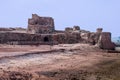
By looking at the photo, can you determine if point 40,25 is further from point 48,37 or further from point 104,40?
point 104,40

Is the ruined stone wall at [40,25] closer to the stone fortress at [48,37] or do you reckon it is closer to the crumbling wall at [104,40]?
the stone fortress at [48,37]

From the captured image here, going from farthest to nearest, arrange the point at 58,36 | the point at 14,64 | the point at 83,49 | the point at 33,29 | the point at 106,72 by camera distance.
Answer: the point at 33,29 → the point at 58,36 → the point at 83,49 → the point at 106,72 → the point at 14,64

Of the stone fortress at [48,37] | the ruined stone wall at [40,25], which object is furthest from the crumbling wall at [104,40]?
the ruined stone wall at [40,25]

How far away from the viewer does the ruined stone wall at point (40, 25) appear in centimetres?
4456

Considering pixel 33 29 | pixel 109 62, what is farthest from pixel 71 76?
pixel 33 29

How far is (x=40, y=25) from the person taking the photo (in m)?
45.3

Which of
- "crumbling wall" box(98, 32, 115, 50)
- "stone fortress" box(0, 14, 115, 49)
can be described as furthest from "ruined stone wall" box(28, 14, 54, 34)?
"crumbling wall" box(98, 32, 115, 50)

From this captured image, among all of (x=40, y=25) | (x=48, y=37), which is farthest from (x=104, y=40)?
(x=40, y=25)

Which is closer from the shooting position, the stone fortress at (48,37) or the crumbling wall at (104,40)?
the crumbling wall at (104,40)

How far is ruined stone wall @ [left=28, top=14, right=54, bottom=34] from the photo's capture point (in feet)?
146

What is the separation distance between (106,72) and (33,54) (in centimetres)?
691

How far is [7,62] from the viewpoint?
1903 centimetres

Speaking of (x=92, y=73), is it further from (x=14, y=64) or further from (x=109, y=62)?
(x=109, y=62)

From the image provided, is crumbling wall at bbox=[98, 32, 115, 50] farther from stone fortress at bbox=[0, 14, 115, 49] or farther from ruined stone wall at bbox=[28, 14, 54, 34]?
ruined stone wall at bbox=[28, 14, 54, 34]
